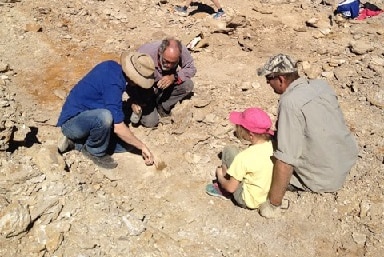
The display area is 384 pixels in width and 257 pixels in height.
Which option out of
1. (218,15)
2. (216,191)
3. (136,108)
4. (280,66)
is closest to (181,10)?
(218,15)

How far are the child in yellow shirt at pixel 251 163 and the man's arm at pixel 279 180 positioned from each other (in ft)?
0.28

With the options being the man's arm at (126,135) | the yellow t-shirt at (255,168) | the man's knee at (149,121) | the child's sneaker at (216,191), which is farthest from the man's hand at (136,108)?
the yellow t-shirt at (255,168)

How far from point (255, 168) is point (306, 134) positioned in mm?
541

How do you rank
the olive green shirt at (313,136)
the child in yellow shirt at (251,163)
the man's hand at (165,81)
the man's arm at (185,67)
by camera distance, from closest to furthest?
the olive green shirt at (313,136) → the child in yellow shirt at (251,163) → the man's hand at (165,81) → the man's arm at (185,67)

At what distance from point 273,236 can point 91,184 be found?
1.92 m

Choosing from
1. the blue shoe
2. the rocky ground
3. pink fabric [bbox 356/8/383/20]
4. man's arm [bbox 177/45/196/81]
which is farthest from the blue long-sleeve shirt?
pink fabric [bbox 356/8/383/20]

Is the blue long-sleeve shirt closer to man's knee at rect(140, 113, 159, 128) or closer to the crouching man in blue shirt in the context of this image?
the crouching man in blue shirt

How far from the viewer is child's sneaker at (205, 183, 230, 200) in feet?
15.2

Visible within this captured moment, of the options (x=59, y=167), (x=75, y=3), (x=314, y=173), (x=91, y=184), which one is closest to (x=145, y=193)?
(x=91, y=184)

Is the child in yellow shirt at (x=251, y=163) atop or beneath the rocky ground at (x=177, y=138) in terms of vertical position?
atop

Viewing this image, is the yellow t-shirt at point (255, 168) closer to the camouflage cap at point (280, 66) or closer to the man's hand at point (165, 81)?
the camouflage cap at point (280, 66)

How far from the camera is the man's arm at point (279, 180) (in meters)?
3.82

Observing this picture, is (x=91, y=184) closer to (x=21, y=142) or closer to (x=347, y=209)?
(x=21, y=142)

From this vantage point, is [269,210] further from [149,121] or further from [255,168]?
[149,121]
